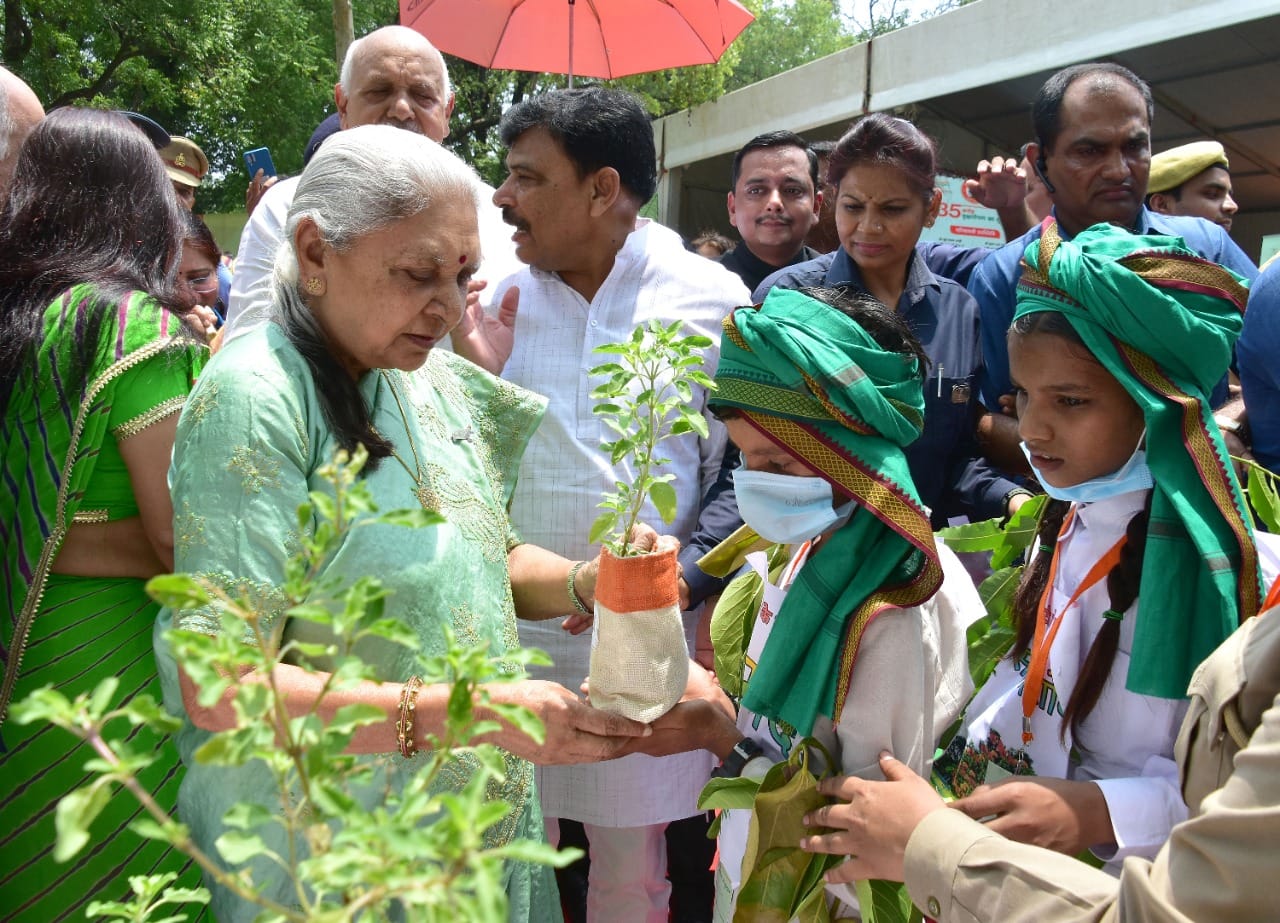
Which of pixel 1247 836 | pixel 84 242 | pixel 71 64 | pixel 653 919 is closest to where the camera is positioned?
pixel 1247 836

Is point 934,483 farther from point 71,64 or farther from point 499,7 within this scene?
point 71,64

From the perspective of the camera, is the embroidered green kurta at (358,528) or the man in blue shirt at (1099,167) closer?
the embroidered green kurta at (358,528)

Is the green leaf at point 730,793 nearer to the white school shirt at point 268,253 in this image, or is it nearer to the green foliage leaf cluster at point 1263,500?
the green foliage leaf cluster at point 1263,500

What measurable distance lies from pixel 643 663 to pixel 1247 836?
93 centimetres

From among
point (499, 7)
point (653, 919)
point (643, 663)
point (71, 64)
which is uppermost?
point (71, 64)

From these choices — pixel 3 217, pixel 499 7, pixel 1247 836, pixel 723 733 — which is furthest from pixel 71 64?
pixel 1247 836

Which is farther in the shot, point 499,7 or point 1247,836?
point 499,7

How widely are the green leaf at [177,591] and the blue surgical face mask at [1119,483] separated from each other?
64.1 inches

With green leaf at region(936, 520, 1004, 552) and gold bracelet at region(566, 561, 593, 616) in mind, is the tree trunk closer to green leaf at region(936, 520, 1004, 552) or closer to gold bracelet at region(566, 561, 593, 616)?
gold bracelet at region(566, 561, 593, 616)

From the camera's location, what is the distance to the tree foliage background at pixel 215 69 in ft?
47.4

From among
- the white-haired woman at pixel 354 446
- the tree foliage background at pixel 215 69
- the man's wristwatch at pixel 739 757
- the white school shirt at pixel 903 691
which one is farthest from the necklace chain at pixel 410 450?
Answer: the tree foliage background at pixel 215 69

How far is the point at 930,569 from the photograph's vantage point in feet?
6.30

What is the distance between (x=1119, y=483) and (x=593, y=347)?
4.82 ft

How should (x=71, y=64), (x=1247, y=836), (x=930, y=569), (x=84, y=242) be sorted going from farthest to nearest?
1. (x=71, y=64)
2. (x=84, y=242)
3. (x=930, y=569)
4. (x=1247, y=836)
